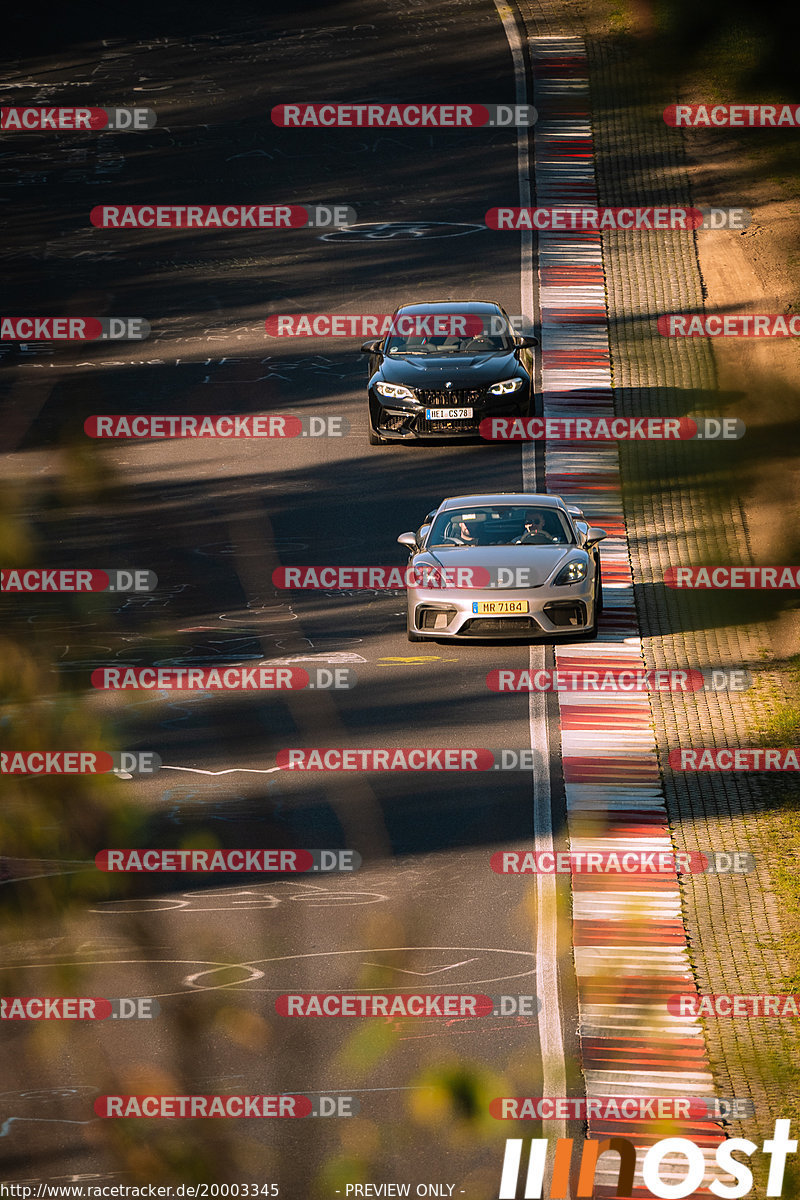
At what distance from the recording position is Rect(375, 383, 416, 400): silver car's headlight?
2273cm

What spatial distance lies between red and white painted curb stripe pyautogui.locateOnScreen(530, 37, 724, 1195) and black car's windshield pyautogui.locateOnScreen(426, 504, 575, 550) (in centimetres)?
122

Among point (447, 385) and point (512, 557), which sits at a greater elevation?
point (447, 385)

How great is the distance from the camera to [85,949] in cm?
1092

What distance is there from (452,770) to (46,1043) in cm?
546

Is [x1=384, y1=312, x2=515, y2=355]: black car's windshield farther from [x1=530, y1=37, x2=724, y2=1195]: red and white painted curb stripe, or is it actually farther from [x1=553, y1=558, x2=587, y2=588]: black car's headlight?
[x1=553, y1=558, x2=587, y2=588]: black car's headlight

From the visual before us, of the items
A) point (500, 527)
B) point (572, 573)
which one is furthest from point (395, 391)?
point (572, 573)

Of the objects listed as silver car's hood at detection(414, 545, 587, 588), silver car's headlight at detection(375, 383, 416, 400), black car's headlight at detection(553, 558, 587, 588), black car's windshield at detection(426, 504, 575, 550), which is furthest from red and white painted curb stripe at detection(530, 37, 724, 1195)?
silver car's headlight at detection(375, 383, 416, 400)

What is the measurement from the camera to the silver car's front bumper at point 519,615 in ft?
53.6

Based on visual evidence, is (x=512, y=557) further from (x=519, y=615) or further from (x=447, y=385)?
(x=447, y=385)

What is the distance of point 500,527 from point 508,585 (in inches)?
53.0

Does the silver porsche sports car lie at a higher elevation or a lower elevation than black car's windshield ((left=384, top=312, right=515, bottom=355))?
lower

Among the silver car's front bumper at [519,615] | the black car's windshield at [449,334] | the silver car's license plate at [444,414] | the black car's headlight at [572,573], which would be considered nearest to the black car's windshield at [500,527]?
the black car's headlight at [572,573]

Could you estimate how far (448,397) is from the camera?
2273cm

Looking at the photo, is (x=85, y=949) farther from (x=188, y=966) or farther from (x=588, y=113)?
(x=588, y=113)
